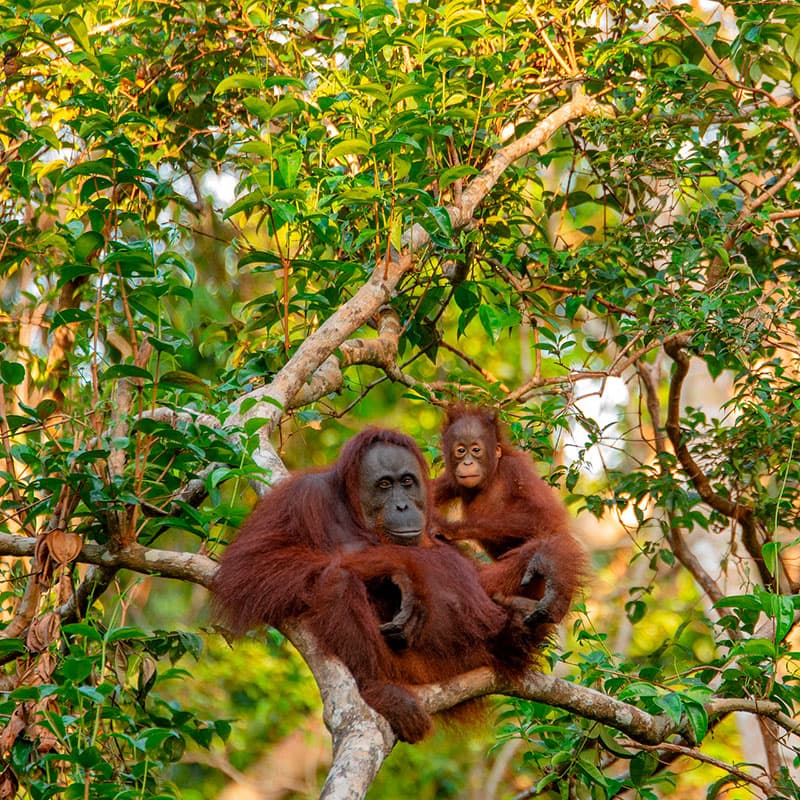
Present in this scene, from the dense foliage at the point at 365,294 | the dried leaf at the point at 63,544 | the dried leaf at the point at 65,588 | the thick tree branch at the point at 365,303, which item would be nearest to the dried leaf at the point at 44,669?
the dense foliage at the point at 365,294

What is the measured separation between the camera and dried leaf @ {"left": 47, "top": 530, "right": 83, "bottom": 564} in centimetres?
346

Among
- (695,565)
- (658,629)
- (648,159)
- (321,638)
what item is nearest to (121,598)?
(321,638)

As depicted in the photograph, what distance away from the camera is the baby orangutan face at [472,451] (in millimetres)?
4746

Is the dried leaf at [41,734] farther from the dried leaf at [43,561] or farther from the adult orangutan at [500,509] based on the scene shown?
the adult orangutan at [500,509]

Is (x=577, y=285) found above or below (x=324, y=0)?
below

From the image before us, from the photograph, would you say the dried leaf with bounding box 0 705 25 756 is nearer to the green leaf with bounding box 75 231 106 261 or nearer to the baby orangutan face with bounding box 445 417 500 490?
the green leaf with bounding box 75 231 106 261

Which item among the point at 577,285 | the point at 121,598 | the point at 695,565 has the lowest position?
the point at 695,565

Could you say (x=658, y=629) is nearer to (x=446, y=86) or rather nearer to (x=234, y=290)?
(x=234, y=290)

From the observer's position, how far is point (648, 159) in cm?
493

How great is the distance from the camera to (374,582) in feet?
11.8

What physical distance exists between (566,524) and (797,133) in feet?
6.53

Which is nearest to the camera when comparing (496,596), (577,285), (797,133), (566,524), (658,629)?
(496,596)

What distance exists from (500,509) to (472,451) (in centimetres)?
28

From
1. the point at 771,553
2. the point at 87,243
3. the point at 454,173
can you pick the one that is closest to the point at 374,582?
the point at 771,553
